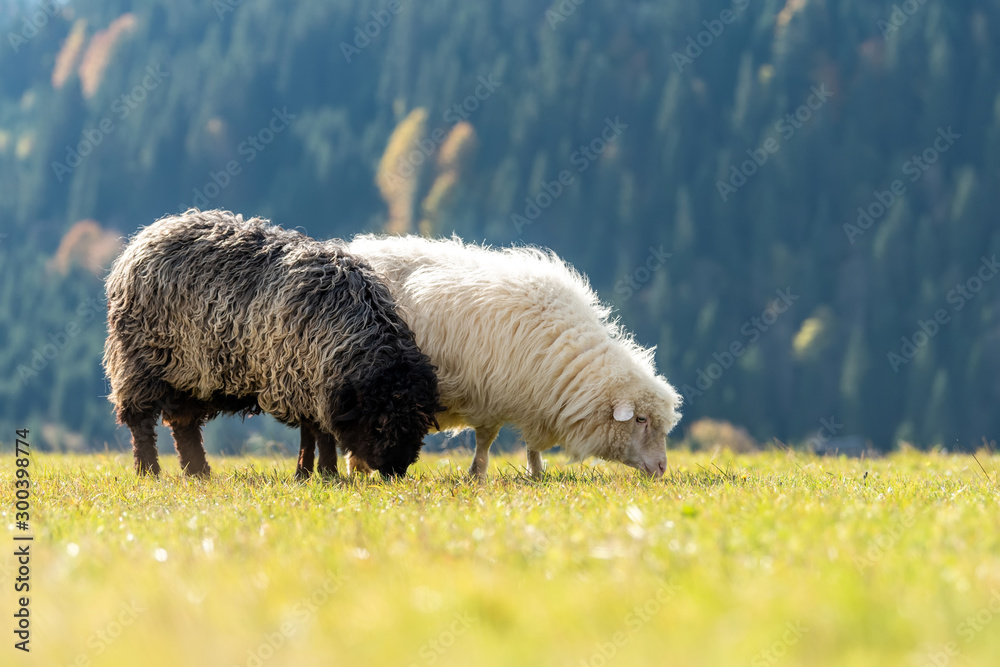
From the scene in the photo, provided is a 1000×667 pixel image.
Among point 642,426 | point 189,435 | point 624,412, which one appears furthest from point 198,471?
point 642,426

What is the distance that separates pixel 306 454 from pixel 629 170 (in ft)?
249

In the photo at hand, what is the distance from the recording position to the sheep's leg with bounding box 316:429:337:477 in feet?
26.6

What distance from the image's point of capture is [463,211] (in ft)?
263

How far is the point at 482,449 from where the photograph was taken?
844cm

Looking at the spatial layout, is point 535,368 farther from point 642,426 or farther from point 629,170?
point 629,170

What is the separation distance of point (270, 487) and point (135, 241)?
3.09 meters

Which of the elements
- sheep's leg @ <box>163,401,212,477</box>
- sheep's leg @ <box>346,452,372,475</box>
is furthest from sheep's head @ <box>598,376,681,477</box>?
sheep's leg @ <box>163,401,212,477</box>

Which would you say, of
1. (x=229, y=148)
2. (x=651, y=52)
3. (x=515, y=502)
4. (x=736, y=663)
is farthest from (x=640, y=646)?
(x=229, y=148)

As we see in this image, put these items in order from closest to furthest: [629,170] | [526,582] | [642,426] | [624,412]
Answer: [526,582] → [624,412] → [642,426] → [629,170]

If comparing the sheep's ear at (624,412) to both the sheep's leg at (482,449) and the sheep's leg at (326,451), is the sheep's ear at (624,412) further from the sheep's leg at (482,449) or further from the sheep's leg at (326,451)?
the sheep's leg at (326,451)

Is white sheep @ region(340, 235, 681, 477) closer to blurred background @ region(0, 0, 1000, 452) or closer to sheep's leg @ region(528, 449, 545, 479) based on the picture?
sheep's leg @ region(528, 449, 545, 479)

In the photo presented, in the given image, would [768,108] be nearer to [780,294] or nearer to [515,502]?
[780,294]

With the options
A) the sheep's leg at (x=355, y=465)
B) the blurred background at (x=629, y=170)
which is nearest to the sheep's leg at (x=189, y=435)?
the sheep's leg at (x=355, y=465)

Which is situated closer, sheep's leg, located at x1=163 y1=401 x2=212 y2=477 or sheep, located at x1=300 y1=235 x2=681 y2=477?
sheep, located at x1=300 y1=235 x2=681 y2=477
